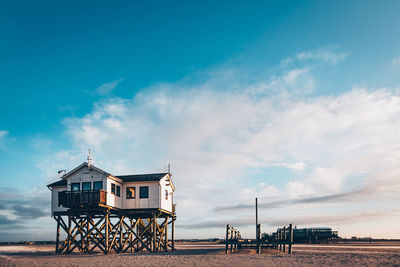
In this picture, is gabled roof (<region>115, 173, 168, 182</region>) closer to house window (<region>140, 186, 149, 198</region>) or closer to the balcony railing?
house window (<region>140, 186, 149, 198</region>)

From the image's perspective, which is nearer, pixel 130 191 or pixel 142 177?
pixel 130 191

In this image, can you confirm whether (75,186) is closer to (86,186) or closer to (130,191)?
(86,186)

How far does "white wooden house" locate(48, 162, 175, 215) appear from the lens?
101 ft

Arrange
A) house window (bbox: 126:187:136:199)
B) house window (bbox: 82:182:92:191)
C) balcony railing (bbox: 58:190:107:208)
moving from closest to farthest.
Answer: balcony railing (bbox: 58:190:107:208) → house window (bbox: 82:182:92:191) → house window (bbox: 126:187:136:199)

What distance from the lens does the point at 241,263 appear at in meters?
21.4

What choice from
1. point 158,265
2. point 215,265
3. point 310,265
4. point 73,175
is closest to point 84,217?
point 73,175

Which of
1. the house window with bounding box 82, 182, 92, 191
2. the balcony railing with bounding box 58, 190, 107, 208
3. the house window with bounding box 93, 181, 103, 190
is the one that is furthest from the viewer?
the house window with bounding box 82, 182, 92, 191

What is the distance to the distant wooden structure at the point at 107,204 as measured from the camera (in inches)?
1225

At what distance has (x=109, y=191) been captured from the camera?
31.6 metres

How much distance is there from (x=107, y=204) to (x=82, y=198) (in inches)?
88.5

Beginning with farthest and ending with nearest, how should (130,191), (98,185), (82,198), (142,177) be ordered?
(142,177), (130,191), (98,185), (82,198)

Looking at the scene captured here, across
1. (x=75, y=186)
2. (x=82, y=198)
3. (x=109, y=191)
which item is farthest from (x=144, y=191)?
(x=75, y=186)

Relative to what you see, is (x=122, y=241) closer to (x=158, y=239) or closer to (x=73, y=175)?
(x=158, y=239)

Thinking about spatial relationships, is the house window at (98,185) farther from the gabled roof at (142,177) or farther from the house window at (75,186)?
the gabled roof at (142,177)
